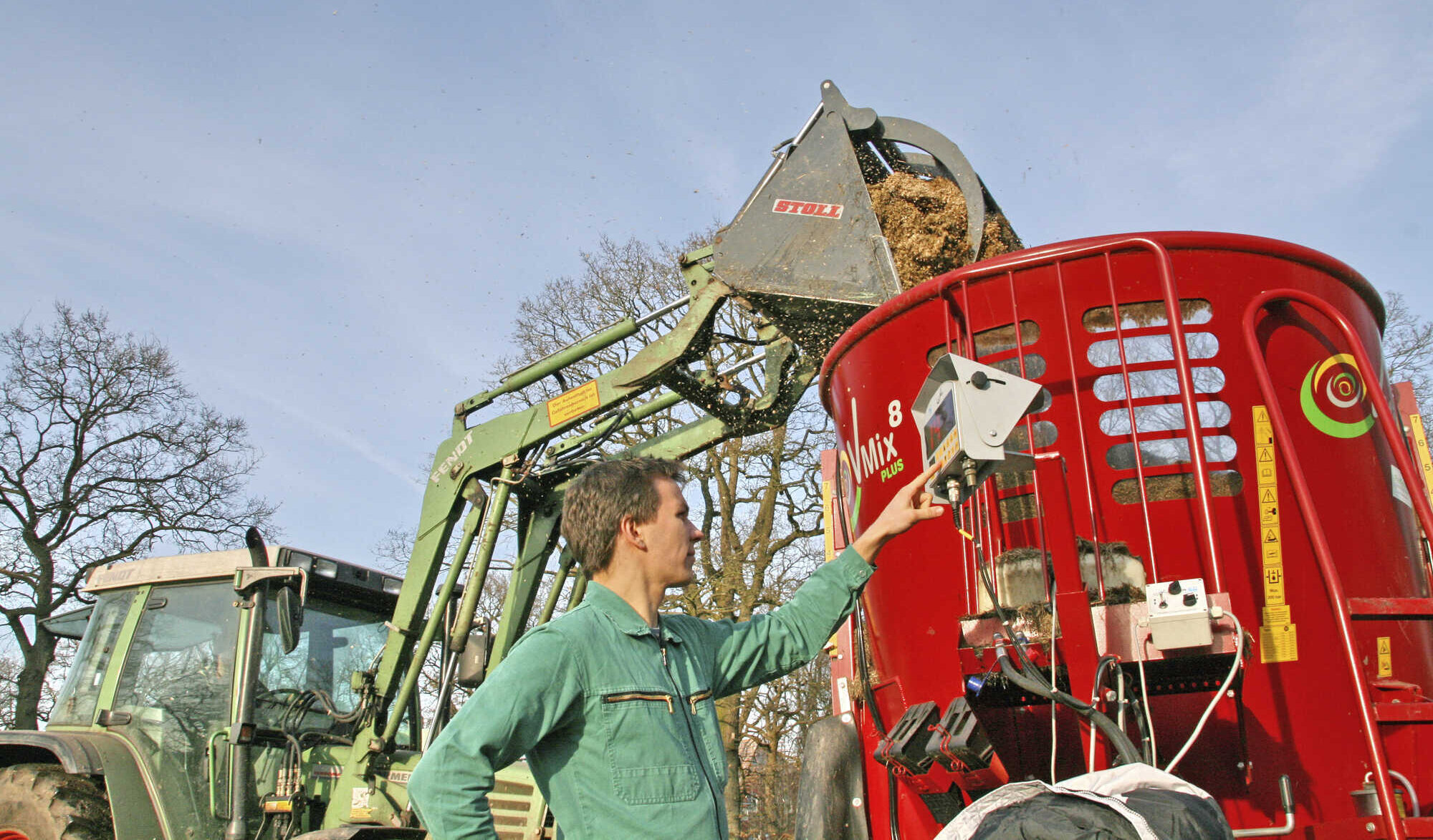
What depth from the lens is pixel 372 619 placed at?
6.96m

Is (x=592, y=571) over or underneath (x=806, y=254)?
underneath

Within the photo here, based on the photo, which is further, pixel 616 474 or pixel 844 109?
pixel 844 109

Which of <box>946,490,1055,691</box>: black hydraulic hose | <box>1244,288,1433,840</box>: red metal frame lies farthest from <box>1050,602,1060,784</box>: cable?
<box>1244,288,1433,840</box>: red metal frame

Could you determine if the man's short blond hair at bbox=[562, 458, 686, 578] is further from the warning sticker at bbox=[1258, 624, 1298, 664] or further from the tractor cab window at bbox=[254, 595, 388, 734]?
the tractor cab window at bbox=[254, 595, 388, 734]

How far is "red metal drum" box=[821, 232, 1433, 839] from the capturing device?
9.18 feet

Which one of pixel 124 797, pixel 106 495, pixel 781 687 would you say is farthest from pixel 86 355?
pixel 124 797

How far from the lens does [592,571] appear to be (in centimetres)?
239

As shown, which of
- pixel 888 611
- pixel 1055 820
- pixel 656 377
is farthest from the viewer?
pixel 656 377

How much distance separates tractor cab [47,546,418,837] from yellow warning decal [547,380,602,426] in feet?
5.19

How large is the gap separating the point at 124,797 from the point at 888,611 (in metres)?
4.34

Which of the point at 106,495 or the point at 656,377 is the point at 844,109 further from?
the point at 106,495

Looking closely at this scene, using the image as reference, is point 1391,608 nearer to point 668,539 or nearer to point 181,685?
point 668,539

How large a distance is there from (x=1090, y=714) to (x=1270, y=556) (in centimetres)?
76

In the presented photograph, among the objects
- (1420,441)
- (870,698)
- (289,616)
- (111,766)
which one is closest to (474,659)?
(289,616)
